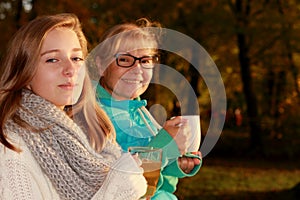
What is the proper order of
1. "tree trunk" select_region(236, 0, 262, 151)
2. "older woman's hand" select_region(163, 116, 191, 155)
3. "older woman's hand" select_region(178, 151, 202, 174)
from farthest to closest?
"tree trunk" select_region(236, 0, 262, 151) < "older woman's hand" select_region(178, 151, 202, 174) < "older woman's hand" select_region(163, 116, 191, 155)

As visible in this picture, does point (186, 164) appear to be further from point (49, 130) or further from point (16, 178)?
point (16, 178)

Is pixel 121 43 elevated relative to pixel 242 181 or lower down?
elevated

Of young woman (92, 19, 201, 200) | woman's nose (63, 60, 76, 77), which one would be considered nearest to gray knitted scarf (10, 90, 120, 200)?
woman's nose (63, 60, 76, 77)

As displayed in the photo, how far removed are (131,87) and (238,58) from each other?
45.2ft

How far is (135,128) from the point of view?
8.29 feet

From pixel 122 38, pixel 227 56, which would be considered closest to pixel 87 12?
pixel 227 56

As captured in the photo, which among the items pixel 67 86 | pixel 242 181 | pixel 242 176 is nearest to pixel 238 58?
pixel 242 176

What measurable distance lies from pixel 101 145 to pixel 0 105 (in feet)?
1.48

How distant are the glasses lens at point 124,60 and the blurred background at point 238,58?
661 cm

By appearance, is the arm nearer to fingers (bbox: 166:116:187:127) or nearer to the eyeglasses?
fingers (bbox: 166:116:187:127)

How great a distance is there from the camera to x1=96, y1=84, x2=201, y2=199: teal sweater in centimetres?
251

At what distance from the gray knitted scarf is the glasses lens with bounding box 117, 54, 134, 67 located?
1.78 ft

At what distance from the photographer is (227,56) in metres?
15.9

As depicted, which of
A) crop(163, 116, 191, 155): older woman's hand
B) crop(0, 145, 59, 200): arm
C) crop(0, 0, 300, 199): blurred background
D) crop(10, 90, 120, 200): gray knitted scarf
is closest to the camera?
crop(0, 145, 59, 200): arm
